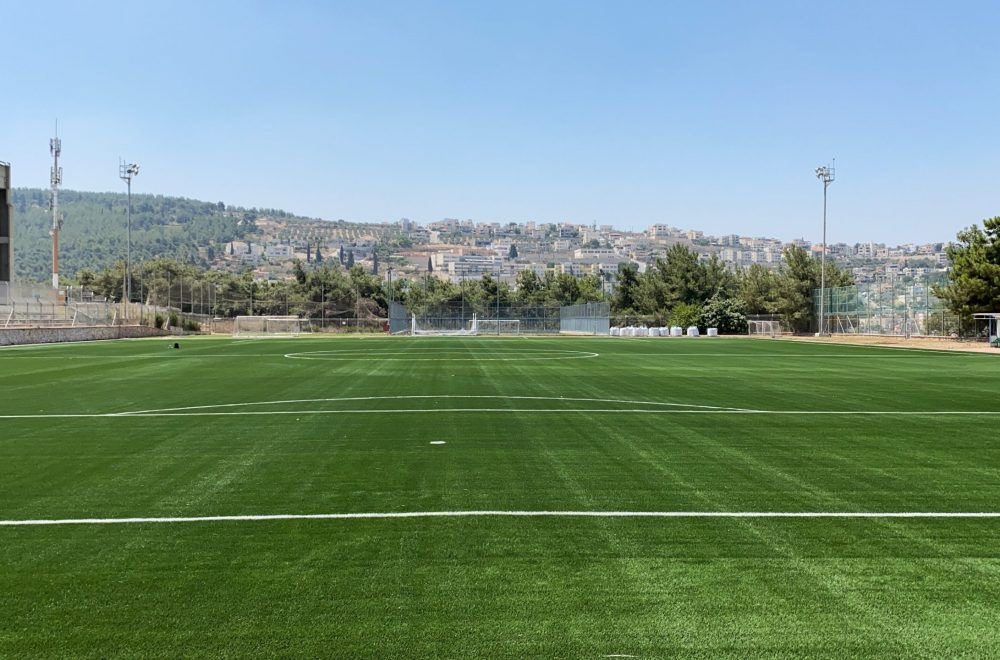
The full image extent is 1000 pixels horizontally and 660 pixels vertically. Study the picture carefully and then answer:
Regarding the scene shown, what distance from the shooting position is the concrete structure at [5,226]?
60.1m

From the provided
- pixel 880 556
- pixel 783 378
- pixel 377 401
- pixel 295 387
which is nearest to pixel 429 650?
pixel 880 556

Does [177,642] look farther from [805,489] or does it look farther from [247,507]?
[805,489]

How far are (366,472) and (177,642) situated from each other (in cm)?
407

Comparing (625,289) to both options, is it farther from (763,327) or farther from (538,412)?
(538,412)

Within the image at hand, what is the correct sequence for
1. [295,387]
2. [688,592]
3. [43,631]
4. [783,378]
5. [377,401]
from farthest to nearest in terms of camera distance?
[783,378]
[295,387]
[377,401]
[688,592]
[43,631]

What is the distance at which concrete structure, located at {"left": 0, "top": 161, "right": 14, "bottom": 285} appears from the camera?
2367 inches

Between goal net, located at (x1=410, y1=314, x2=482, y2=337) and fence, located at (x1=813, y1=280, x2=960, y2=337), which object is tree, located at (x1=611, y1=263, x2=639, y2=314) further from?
fence, located at (x1=813, y1=280, x2=960, y2=337)

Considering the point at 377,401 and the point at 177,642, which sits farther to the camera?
the point at 377,401

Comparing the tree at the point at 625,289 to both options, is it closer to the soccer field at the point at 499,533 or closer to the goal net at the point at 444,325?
the goal net at the point at 444,325

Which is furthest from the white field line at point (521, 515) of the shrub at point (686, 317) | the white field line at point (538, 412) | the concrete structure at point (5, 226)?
the shrub at point (686, 317)

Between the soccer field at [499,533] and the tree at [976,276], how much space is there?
4055cm

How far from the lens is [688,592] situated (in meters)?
4.53

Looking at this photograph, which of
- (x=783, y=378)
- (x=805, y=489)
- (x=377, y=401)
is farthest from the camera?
(x=783, y=378)

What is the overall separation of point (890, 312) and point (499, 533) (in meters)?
64.5
